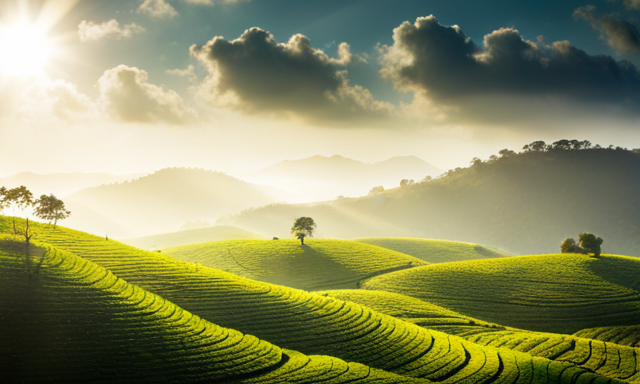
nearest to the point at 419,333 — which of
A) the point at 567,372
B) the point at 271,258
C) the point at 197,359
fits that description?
the point at 567,372

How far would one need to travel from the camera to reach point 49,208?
65750 millimetres

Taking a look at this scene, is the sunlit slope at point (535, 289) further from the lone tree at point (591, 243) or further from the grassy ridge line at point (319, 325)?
the grassy ridge line at point (319, 325)

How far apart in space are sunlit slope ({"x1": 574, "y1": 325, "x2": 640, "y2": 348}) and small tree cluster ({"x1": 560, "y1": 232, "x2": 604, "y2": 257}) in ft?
104

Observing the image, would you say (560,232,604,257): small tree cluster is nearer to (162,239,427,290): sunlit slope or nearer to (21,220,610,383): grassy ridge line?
(162,239,427,290): sunlit slope

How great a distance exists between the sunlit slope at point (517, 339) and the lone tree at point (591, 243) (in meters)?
44.7

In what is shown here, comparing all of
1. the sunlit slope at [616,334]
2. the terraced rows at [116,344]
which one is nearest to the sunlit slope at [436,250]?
the sunlit slope at [616,334]

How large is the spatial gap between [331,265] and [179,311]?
164 feet

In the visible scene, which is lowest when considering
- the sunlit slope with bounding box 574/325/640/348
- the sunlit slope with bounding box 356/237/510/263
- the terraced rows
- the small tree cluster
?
the terraced rows

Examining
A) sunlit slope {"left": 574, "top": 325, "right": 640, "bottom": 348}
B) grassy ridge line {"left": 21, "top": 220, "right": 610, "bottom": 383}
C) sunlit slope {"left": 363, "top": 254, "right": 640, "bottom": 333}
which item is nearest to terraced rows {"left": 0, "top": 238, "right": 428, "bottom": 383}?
grassy ridge line {"left": 21, "top": 220, "right": 610, "bottom": 383}

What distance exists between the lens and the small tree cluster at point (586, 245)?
85812 mm

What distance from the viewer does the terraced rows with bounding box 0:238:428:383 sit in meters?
31.0

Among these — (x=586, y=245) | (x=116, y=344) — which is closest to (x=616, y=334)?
(x=586, y=245)

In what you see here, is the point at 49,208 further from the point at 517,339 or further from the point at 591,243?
the point at 591,243

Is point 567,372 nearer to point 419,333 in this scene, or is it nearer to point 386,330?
point 419,333
